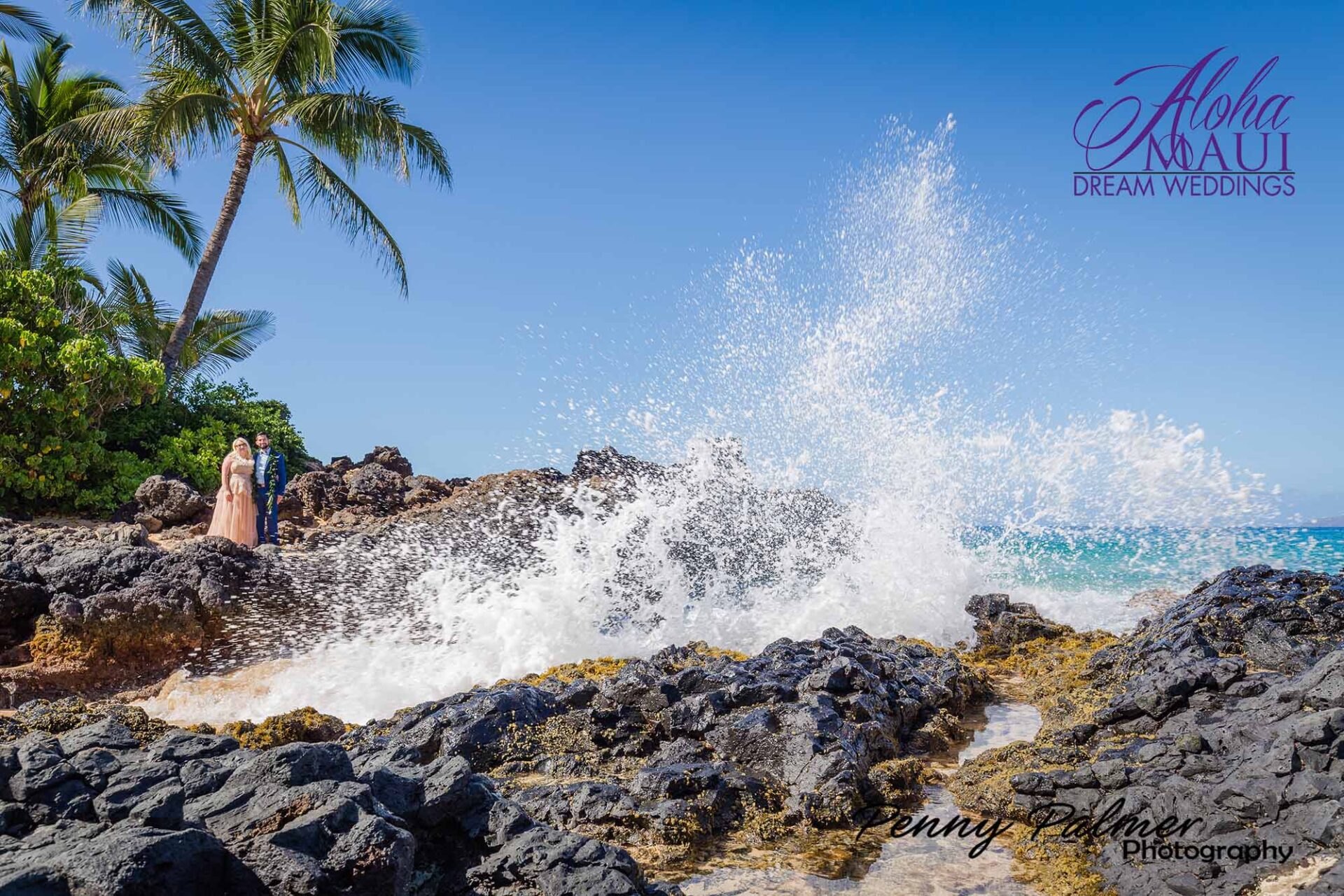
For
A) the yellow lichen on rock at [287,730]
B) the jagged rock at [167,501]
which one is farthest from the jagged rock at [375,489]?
the yellow lichen on rock at [287,730]

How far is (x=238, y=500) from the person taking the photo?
1203 centimetres

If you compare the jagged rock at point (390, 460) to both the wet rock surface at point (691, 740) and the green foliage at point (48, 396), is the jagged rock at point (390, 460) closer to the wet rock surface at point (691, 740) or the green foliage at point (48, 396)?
the green foliage at point (48, 396)

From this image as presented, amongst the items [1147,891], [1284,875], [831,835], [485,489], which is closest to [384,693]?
[831,835]

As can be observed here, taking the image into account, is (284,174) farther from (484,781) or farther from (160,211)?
(484,781)

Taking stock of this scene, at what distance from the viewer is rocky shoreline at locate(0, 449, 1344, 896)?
103 inches

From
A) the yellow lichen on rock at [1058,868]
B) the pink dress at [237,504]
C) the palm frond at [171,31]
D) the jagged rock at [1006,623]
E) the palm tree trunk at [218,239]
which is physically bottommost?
the yellow lichen on rock at [1058,868]

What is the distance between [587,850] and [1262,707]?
3.39 m

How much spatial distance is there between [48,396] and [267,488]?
4.35 m

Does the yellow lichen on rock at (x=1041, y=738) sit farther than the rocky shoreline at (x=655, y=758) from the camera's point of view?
Yes

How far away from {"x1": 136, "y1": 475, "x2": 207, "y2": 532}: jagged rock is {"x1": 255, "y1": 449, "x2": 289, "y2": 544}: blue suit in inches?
65.2

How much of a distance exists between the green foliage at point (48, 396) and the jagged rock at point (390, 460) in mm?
4539

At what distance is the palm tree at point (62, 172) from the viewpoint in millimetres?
18344

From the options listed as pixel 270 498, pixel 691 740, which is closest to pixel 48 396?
pixel 270 498

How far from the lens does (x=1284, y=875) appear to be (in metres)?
2.99
